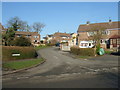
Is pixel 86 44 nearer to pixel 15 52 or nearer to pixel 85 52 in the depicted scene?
pixel 85 52

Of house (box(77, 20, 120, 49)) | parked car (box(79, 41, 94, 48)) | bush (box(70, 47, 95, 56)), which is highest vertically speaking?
house (box(77, 20, 120, 49))

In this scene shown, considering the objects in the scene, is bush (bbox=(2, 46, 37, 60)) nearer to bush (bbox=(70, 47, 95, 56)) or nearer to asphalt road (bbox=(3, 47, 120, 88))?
asphalt road (bbox=(3, 47, 120, 88))

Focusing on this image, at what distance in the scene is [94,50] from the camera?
26.3m

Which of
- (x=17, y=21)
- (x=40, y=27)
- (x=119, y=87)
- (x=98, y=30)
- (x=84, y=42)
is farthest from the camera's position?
(x=40, y=27)

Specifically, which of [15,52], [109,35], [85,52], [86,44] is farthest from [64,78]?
[86,44]

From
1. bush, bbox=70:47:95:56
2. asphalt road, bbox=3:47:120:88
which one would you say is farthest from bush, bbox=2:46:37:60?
bush, bbox=70:47:95:56

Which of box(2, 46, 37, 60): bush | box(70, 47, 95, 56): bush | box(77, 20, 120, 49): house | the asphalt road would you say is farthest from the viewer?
box(77, 20, 120, 49): house

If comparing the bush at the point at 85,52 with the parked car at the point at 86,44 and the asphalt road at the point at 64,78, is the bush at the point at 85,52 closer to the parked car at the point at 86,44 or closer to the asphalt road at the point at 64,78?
the asphalt road at the point at 64,78

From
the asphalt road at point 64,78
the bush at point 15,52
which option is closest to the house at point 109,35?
the bush at point 15,52

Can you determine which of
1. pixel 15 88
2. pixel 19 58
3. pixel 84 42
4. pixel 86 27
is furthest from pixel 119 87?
pixel 86 27

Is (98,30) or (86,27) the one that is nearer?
(98,30)

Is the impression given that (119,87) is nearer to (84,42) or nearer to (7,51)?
(7,51)

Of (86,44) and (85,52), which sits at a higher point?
(86,44)

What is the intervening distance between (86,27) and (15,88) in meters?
43.9
